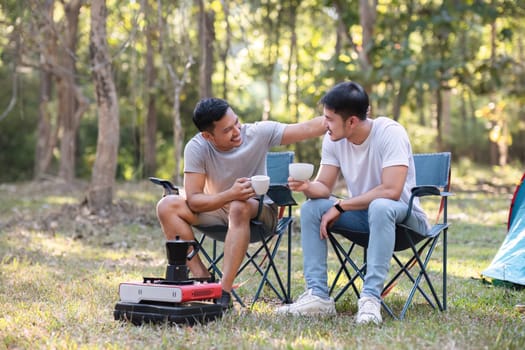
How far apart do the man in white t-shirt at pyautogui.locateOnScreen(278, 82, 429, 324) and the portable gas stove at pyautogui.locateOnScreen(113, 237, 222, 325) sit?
42 centimetres

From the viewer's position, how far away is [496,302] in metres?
3.76

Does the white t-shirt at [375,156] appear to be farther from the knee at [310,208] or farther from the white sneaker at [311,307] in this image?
the white sneaker at [311,307]

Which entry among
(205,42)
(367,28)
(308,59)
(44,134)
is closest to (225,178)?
(205,42)

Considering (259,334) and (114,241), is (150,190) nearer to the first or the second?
(114,241)

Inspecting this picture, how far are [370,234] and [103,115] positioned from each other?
186 inches

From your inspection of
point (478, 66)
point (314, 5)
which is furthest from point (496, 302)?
point (314, 5)

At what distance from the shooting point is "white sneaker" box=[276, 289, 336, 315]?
3270mm

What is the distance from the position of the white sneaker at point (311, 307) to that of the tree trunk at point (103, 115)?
4.33 metres

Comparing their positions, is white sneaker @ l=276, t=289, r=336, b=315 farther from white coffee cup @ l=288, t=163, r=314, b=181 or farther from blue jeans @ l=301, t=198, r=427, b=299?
white coffee cup @ l=288, t=163, r=314, b=181

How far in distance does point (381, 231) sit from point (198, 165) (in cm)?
94

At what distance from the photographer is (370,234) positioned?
318 centimetres

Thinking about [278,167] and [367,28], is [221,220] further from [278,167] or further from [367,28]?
[367,28]

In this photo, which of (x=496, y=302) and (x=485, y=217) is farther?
(x=485, y=217)

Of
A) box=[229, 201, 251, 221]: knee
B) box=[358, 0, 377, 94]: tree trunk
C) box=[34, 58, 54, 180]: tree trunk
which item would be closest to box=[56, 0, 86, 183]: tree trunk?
box=[34, 58, 54, 180]: tree trunk
